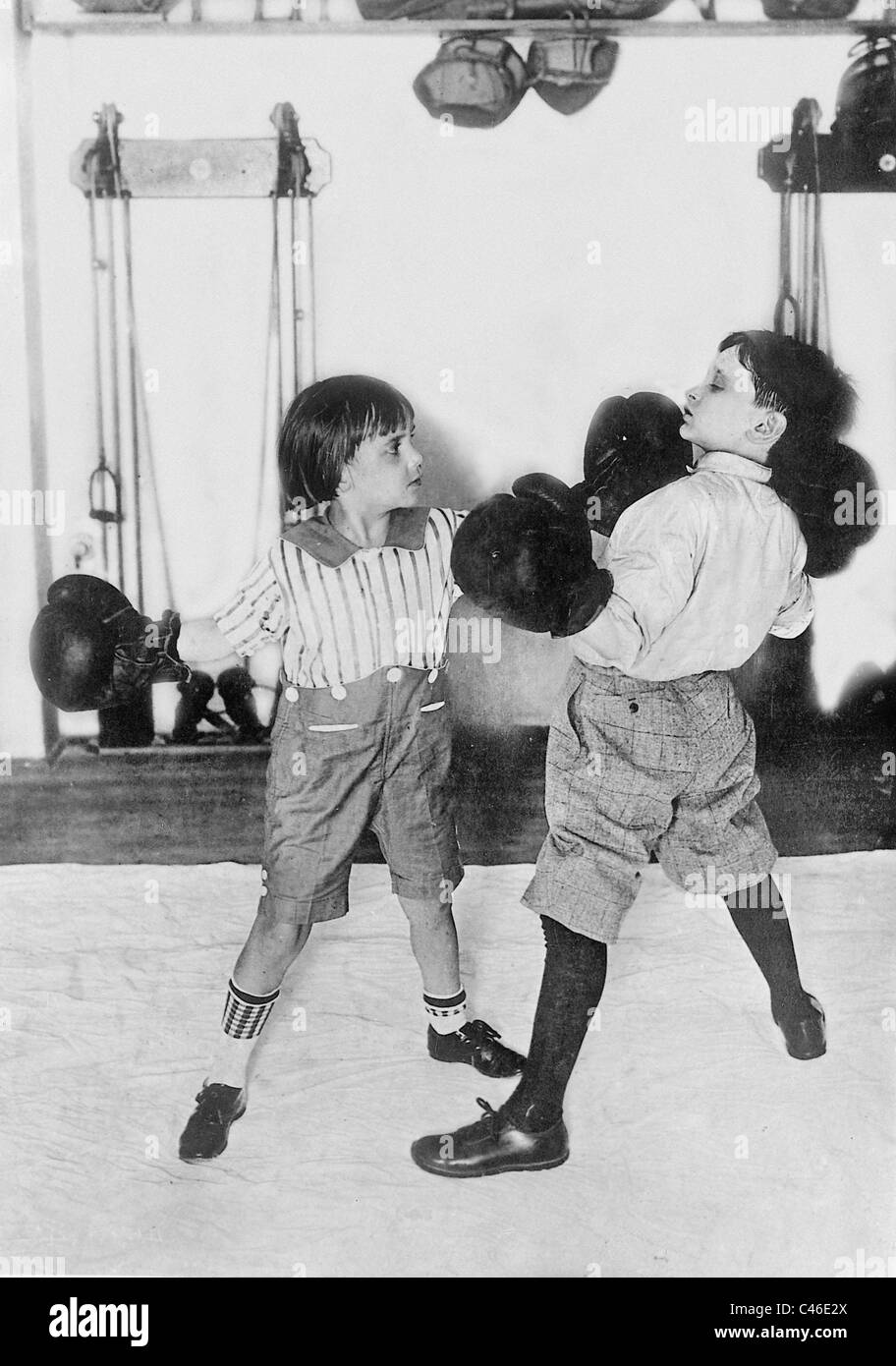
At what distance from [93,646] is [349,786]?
29 cm

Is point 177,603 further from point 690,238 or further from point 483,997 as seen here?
point 690,238

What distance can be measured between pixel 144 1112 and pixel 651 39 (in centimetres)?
131

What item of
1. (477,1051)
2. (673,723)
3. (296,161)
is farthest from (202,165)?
(477,1051)

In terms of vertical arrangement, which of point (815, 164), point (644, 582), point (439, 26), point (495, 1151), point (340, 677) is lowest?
point (495, 1151)

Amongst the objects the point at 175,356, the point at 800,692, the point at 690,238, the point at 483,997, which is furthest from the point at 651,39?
the point at 483,997

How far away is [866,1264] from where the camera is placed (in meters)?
1.36

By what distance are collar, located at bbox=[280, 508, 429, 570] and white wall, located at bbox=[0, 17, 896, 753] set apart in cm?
30

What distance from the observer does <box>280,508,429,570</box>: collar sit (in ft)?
4.32

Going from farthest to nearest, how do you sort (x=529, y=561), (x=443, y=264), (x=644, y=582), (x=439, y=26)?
(x=443, y=264)
(x=439, y=26)
(x=644, y=582)
(x=529, y=561)

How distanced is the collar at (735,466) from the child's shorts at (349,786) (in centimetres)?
35

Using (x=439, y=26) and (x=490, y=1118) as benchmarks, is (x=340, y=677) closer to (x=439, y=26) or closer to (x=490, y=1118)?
(x=490, y=1118)

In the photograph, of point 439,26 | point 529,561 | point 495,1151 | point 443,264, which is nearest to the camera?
point 529,561

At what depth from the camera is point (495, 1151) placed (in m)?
1.31

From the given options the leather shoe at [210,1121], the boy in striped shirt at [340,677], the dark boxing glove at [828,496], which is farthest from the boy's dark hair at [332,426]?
the leather shoe at [210,1121]
